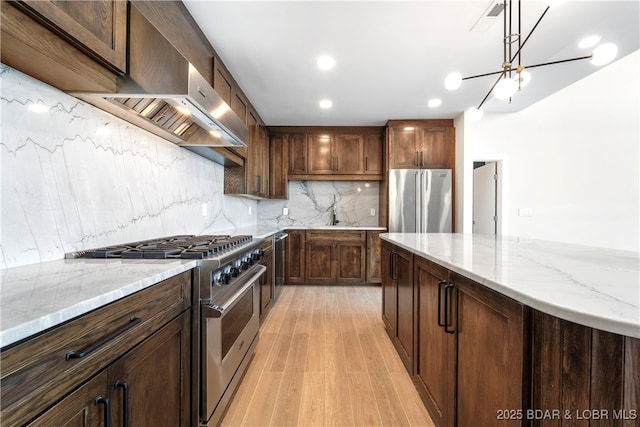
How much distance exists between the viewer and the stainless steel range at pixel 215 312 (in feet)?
4.24

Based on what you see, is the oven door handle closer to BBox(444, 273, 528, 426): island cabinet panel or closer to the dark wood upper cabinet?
BBox(444, 273, 528, 426): island cabinet panel

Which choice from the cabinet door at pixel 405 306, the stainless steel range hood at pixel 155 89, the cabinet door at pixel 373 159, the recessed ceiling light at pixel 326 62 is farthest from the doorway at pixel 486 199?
the stainless steel range hood at pixel 155 89

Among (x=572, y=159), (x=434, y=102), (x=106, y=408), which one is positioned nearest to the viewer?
(x=106, y=408)

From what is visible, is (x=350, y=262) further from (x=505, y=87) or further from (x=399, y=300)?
(x=505, y=87)

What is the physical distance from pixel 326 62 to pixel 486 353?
2.53m

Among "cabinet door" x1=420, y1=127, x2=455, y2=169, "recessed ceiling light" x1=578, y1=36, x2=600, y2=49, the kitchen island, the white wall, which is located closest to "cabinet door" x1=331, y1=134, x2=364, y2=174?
"cabinet door" x1=420, y1=127, x2=455, y2=169

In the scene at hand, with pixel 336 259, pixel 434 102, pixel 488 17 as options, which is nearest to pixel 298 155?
pixel 336 259

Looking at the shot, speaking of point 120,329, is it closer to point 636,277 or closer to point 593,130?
point 636,277

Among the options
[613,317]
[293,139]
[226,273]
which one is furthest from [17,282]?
[293,139]

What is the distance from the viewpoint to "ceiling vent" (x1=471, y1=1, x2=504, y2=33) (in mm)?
1891

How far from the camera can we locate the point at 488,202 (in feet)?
14.9

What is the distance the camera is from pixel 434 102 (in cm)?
362

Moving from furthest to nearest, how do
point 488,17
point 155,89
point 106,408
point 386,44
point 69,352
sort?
1. point 386,44
2. point 488,17
3. point 155,89
4. point 106,408
5. point 69,352

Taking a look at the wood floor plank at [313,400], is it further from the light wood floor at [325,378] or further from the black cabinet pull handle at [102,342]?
the black cabinet pull handle at [102,342]
